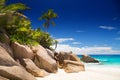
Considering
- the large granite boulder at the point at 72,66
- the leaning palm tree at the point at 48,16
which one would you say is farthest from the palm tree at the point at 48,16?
the large granite boulder at the point at 72,66

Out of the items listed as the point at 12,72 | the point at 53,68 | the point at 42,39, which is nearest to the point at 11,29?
the point at 53,68

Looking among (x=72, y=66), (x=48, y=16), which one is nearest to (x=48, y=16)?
(x=48, y=16)

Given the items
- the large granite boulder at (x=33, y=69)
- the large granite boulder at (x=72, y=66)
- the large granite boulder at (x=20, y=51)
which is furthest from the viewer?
the large granite boulder at (x=72, y=66)

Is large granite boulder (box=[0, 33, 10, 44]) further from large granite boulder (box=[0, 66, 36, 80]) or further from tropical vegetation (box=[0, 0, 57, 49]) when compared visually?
large granite boulder (box=[0, 66, 36, 80])

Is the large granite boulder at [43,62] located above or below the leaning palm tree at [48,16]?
below

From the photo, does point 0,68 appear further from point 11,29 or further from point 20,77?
point 11,29

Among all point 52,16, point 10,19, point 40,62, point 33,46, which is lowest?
point 40,62

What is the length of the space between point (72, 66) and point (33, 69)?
5733 millimetres

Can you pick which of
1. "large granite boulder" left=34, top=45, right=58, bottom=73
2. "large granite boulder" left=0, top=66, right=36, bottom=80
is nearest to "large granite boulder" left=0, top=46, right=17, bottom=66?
"large granite boulder" left=0, top=66, right=36, bottom=80

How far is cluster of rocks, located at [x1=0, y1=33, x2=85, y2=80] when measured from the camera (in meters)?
10.8

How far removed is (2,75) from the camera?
1046 centimetres

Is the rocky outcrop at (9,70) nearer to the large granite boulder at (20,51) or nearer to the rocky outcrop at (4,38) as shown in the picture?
the rocky outcrop at (4,38)

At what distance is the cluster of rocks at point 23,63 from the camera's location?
10.8 m

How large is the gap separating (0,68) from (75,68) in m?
10.1
